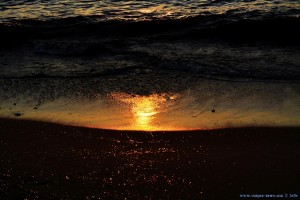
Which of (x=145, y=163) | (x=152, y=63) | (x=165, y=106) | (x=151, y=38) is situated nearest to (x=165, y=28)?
(x=151, y=38)

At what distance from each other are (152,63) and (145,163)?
15.7 ft

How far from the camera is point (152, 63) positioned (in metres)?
8.75

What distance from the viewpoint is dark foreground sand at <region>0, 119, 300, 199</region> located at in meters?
3.75

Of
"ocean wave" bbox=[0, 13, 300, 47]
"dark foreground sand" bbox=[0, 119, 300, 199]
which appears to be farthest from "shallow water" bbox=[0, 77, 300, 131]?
"ocean wave" bbox=[0, 13, 300, 47]

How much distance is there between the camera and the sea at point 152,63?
5.77 meters

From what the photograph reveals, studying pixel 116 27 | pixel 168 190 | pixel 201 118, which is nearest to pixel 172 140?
pixel 201 118

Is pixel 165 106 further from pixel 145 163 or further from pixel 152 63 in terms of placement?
pixel 152 63

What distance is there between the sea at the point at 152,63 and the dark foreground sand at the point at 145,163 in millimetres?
366

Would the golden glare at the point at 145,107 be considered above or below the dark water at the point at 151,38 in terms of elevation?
above

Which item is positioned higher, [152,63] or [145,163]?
[145,163]

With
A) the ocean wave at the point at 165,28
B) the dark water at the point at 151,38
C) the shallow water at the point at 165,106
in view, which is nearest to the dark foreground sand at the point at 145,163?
the shallow water at the point at 165,106

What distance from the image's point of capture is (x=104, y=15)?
13.9 m

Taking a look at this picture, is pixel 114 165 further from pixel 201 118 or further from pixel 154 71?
pixel 154 71

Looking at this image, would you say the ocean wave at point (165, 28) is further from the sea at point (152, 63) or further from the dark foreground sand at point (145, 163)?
the dark foreground sand at point (145, 163)
